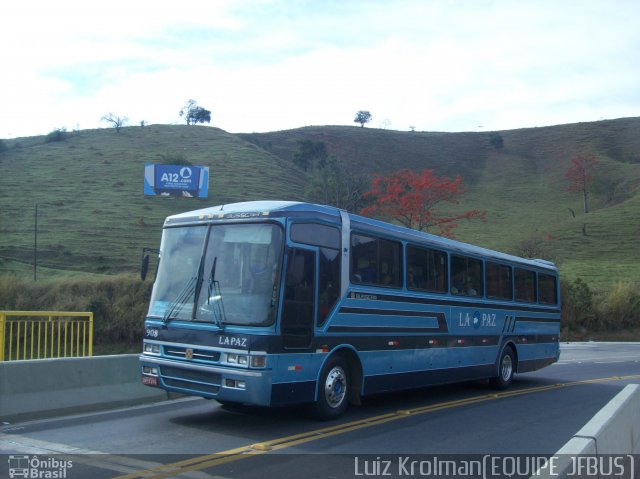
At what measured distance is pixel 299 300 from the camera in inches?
369

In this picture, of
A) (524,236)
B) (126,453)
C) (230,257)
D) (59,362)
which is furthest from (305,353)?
(524,236)

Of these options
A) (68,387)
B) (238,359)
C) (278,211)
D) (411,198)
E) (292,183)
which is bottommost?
(68,387)

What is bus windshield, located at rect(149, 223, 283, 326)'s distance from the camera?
9.09 meters

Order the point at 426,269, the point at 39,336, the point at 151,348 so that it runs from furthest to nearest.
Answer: the point at 426,269 < the point at 39,336 < the point at 151,348

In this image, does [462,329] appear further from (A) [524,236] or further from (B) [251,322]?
(A) [524,236]

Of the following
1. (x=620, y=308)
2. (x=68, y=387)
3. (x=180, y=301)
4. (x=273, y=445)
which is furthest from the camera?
(x=620, y=308)

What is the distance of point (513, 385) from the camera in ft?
54.7

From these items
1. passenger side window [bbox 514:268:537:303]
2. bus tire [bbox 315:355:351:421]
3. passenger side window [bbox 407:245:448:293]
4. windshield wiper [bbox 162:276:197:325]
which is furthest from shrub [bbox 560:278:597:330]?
windshield wiper [bbox 162:276:197:325]

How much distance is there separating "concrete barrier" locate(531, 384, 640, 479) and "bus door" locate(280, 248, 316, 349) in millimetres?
4176

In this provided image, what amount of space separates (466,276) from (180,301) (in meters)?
6.83

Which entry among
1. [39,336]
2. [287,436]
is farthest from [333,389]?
[39,336]

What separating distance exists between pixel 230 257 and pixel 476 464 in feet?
13.9

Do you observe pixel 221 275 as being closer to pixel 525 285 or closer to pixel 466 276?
pixel 466 276

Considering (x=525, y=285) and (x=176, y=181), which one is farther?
(x=176, y=181)
